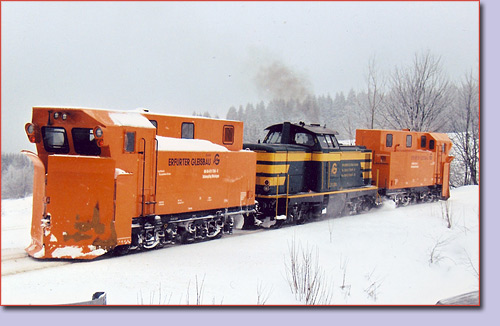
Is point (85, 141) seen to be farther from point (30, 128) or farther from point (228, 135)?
point (228, 135)

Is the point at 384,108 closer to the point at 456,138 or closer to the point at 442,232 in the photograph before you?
the point at 456,138

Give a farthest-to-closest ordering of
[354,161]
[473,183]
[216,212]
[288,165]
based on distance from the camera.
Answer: [473,183] → [354,161] → [288,165] → [216,212]

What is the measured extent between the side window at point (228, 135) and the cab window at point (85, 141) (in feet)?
12.3

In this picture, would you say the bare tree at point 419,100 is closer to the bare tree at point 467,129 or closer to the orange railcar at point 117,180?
the bare tree at point 467,129

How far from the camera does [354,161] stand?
55.2 ft

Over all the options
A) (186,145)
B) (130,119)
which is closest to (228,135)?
(186,145)

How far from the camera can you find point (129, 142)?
9.30 m

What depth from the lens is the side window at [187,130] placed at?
10984mm

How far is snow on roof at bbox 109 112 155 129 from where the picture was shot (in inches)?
364

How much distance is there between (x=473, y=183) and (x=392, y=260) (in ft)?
33.8

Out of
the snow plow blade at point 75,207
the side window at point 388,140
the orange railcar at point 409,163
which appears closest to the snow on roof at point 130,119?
the snow plow blade at point 75,207

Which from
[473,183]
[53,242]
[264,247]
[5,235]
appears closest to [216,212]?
[264,247]

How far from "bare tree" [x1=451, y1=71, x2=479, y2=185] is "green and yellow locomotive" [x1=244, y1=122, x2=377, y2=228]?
3872 mm

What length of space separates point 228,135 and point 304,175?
3764mm
